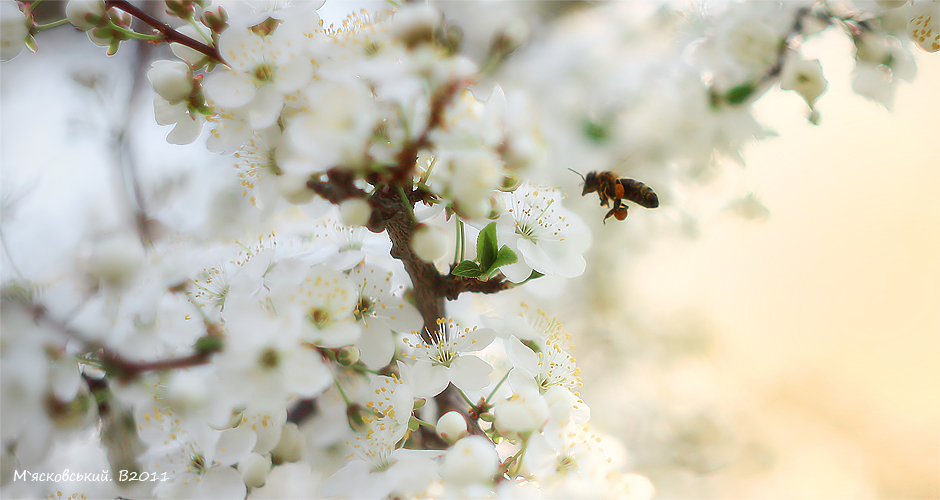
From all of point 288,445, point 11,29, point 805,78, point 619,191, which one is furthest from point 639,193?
point 11,29

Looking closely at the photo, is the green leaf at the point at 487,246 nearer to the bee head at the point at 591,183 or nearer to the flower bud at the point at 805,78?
the bee head at the point at 591,183

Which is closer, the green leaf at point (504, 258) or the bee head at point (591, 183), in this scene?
the green leaf at point (504, 258)

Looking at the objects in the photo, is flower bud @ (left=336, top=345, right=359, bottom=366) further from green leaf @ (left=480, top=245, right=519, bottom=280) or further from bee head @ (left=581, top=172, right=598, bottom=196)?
bee head @ (left=581, top=172, right=598, bottom=196)

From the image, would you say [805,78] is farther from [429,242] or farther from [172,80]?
[172,80]

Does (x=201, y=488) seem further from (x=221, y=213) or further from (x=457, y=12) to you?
(x=457, y=12)

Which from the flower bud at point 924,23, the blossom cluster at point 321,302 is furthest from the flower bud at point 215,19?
the flower bud at point 924,23

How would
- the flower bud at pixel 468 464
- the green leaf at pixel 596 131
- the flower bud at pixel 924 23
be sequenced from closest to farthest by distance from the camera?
1. the flower bud at pixel 468 464
2. the flower bud at pixel 924 23
3. the green leaf at pixel 596 131

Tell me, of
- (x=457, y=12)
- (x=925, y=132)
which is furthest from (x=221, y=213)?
(x=925, y=132)
